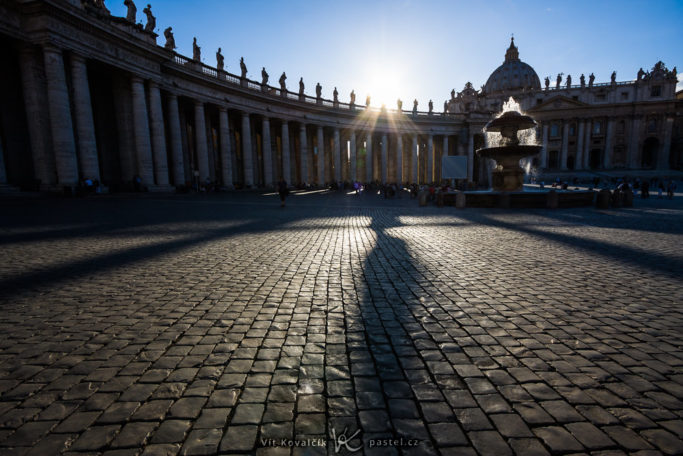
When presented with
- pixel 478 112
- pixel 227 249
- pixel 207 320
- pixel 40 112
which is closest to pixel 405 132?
pixel 478 112

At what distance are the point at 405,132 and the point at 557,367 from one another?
54302mm

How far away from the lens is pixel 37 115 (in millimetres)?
19750

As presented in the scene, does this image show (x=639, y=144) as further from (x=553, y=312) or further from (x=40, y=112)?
(x=40, y=112)

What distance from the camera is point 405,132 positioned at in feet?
175

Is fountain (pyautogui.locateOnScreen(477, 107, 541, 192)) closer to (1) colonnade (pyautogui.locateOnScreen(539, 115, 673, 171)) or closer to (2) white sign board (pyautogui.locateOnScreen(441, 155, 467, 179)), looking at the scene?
(2) white sign board (pyautogui.locateOnScreen(441, 155, 467, 179))

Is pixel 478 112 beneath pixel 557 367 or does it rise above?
above

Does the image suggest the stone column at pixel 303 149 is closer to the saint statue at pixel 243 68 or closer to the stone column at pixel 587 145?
the saint statue at pixel 243 68

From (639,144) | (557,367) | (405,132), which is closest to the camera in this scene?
(557,367)

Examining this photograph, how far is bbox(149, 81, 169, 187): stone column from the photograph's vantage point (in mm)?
26636

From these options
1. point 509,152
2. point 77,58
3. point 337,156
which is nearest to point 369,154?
point 337,156

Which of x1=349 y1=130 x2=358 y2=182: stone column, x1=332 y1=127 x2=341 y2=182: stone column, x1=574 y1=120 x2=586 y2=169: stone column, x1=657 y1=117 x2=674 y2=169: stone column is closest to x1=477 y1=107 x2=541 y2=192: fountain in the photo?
x1=349 y1=130 x2=358 y2=182: stone column

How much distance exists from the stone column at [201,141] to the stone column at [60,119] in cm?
1189

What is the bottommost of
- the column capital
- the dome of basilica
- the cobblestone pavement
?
the cobblestone pavement

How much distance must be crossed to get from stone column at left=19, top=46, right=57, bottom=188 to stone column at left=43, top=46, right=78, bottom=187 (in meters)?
0.47
